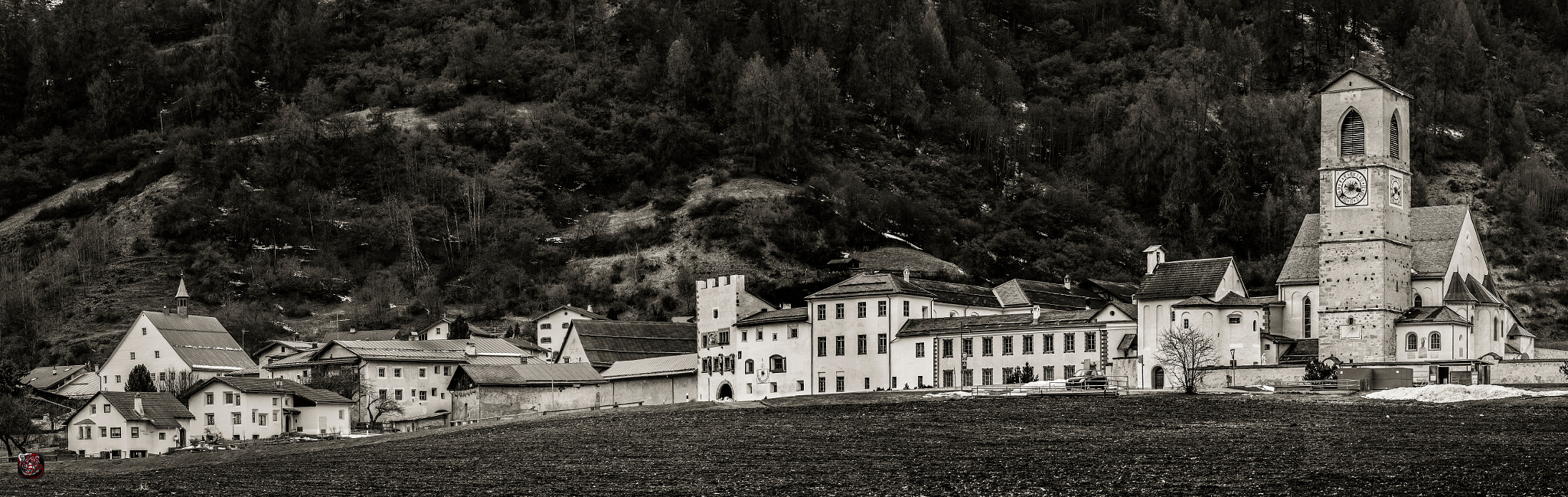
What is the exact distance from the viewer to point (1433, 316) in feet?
279

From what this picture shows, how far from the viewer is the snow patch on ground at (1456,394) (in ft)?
223

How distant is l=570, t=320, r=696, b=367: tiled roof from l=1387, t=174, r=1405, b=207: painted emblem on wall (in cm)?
4240

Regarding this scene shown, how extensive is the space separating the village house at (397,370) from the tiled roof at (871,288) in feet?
64.6

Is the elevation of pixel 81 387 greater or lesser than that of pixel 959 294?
lesser

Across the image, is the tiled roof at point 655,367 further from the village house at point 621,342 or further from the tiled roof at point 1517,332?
the tiled roof at point 1517,332

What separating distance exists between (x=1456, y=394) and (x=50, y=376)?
298 feet

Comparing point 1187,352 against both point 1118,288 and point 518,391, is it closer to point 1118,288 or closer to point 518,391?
point 1118,288

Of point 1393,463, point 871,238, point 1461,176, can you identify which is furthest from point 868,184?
point 1393,463

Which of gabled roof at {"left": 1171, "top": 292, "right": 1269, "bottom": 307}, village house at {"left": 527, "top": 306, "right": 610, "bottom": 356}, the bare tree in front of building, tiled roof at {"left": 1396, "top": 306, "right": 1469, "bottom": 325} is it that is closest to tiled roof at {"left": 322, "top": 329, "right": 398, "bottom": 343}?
village house at {"left": 527, "top": 306, "right": 610, "bottom": 356}

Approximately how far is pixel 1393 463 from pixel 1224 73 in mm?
122998

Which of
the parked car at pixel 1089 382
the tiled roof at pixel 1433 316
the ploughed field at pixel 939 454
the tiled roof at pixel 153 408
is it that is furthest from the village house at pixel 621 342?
the tiled roof at pixel 1433 316

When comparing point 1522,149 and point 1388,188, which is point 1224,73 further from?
point 1388,188

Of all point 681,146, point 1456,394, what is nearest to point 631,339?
point 681,146

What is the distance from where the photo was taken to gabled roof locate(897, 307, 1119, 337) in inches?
3634
